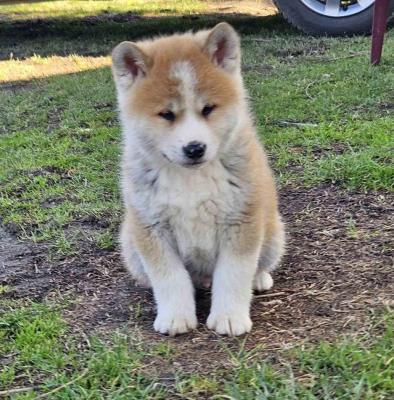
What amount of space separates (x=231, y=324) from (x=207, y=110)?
90 centimetres

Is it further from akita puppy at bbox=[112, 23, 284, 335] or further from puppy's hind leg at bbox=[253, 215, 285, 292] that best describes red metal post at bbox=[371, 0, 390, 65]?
akita puppy at bbox=[112, 23, 284, 335]

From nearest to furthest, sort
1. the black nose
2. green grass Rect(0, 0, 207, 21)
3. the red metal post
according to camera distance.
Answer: the black nose, the red metal post, green grass Rect(0, 0, 207, 21)

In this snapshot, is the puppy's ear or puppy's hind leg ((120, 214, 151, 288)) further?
puppy's hind leg ((120, 214, 151, 288))

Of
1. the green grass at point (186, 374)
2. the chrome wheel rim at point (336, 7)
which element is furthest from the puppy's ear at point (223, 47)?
the chrome wheel rim at point (336, 7)

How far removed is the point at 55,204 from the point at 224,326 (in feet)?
7.10

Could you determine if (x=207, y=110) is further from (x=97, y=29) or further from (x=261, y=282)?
(x=97, y=29)

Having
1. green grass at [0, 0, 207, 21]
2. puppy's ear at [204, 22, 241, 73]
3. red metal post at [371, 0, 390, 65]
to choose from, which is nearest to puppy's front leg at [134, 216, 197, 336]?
puppy's ear at [204, 22, 241, 73]

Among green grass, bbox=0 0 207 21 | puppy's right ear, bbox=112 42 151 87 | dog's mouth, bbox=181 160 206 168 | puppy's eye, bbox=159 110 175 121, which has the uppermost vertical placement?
puppy's right ear, bbox=112 42 151 87

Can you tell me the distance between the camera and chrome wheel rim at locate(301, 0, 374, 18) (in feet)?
28.1

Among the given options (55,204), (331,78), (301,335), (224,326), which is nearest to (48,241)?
(55,204)

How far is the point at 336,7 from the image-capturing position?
8625mm

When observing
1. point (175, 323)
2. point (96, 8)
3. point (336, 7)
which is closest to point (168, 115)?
point (175, 323)

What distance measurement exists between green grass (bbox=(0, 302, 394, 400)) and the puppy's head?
32.1 inches

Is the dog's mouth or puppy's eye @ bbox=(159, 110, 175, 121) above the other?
puppy's eye @ bbox=(159, 110, 175, 121)
